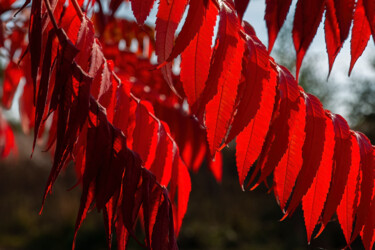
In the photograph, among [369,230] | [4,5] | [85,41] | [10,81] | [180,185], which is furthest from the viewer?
[10,81]

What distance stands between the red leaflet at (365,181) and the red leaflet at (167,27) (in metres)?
0.38

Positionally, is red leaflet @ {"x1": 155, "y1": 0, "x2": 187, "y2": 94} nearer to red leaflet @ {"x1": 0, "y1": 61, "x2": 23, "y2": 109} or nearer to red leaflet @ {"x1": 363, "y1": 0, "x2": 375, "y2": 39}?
red leaflet @ {"x1": 363, "y1": 0, "x2": 375, "y2": 39}

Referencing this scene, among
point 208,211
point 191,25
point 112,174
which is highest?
point 191,25

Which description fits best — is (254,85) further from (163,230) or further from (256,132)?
(163,230)

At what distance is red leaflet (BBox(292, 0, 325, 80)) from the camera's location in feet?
2.13

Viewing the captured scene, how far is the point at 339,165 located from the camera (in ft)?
2.56

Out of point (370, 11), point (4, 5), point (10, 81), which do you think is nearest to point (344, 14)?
point (370, 11)

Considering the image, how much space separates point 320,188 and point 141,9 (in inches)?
15.8

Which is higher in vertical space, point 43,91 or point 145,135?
point 43,91

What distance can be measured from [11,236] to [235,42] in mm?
7475

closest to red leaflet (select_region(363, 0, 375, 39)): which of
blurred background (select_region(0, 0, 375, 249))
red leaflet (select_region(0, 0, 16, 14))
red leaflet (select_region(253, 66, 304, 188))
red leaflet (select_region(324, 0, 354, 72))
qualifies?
red leaflet (select_region(324, 0, 354, 72))

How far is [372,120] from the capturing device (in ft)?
28.0

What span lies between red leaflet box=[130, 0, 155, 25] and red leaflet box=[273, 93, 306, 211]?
27cm

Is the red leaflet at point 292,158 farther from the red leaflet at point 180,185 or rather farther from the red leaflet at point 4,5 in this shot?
the red leaflet at point 4,5
